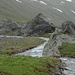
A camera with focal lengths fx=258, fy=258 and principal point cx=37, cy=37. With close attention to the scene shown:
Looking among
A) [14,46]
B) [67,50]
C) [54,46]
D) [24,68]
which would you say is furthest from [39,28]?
[24,68]

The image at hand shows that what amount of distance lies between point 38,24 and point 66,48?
81507 millimetres

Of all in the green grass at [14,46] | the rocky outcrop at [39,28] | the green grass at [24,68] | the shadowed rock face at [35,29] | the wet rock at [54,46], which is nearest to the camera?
the green grass at [24,68]

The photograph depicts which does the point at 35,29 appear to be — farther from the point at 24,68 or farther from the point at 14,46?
the point at 24,68

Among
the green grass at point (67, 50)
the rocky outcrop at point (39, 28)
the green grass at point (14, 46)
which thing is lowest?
the green grass at point (14, 46)

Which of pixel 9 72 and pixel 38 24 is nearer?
pixel 9 72

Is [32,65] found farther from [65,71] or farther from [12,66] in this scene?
[65,71]

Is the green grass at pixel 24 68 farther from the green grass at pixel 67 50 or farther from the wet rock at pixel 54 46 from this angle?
the green grass at pixel 67 50

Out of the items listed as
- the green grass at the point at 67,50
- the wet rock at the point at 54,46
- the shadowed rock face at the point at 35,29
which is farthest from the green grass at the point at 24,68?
the shadowed rock face at the point at 35,29

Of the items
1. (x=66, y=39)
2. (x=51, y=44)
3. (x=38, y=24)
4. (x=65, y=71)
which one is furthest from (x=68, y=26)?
(x=65, y=71)

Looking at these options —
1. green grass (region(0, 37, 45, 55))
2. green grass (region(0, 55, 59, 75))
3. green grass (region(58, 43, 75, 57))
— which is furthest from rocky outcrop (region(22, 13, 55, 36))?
green grass (region(0, 55, 59, 75))

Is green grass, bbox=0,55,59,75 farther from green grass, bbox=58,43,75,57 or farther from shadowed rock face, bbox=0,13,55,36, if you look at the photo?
shadowed rock face, bbox=0,13,55,36

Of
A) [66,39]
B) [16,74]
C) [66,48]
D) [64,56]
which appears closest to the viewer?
[16,74]

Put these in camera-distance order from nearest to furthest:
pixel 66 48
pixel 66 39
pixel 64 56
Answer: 1. pixel 64 56
2. pixel 66 48
3. pixel 66 39

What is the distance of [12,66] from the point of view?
32.2 meters
